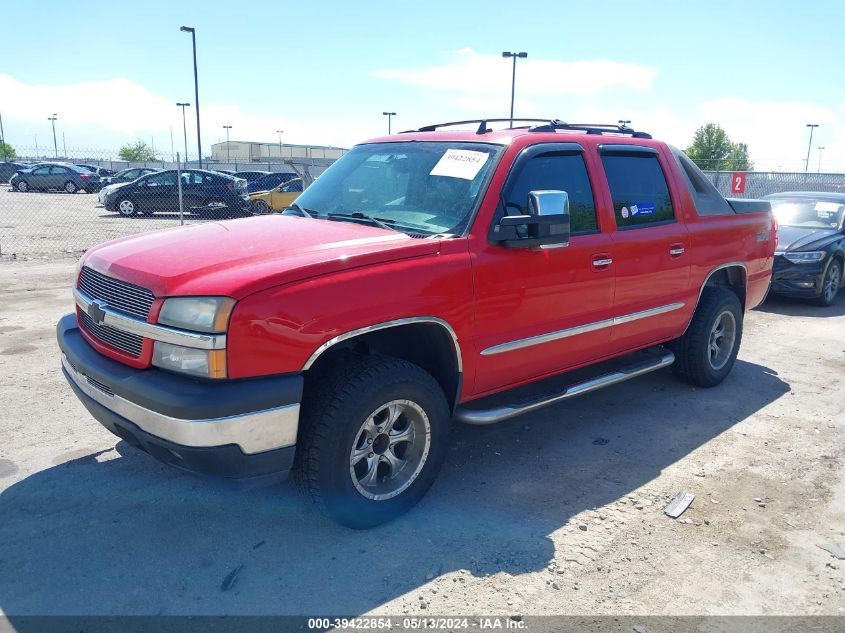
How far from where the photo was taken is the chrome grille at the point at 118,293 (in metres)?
3.07

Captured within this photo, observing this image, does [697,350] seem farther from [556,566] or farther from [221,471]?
[221,471]

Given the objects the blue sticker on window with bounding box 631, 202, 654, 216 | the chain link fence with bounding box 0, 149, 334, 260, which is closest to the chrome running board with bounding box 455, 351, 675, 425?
the blue sticker on window with bounding box 631, 202, 654, 216

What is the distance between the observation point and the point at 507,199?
151 inches

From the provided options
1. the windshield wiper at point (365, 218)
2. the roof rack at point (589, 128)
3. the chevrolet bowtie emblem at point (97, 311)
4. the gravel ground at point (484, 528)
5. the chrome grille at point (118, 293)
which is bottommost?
the gravel ground at point (484, 528)

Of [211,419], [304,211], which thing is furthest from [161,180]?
[211,419]

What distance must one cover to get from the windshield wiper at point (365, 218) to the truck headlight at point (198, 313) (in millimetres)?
1181

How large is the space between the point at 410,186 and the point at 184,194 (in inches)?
674

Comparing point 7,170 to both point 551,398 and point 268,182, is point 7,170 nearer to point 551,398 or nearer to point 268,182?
point 268,182

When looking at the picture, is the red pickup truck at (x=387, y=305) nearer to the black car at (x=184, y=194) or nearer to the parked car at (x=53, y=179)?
the black car at (x=184, y=194)

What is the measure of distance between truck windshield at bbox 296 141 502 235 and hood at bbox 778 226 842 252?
6967 mm

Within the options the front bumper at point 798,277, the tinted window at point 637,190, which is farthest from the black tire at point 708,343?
the front bumper at point 798,277

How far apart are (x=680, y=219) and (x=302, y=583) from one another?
3673 millimetres

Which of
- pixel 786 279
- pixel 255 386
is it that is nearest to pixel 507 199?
pixel 255 386

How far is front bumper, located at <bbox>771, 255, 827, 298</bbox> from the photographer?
29.7 feet
